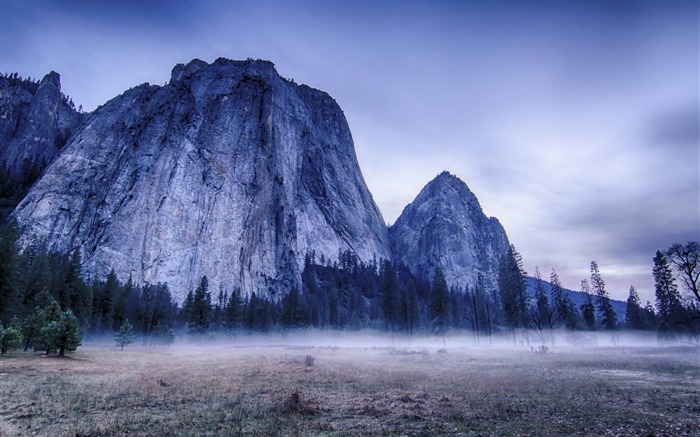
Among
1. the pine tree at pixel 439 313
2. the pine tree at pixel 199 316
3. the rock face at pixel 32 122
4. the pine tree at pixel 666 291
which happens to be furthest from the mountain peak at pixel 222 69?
the pine tree at pixel 666 291

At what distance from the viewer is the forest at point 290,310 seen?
3472cm

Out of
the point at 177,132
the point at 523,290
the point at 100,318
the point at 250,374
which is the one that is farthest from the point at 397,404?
the point at 177,132

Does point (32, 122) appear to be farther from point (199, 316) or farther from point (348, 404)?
point (348, 404)

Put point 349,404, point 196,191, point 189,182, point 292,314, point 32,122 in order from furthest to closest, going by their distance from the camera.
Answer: point 32,122 → point 189,182 → point 196,191 → point 292,314 → point 349,404

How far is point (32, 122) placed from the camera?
572 feet

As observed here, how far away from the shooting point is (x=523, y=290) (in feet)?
217

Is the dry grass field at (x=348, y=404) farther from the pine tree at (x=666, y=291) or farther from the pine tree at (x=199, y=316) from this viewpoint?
the pine tree at (x=199, y=316)

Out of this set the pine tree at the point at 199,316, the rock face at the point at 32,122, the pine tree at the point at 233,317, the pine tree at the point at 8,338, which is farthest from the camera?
the rock face at the point at 32,122

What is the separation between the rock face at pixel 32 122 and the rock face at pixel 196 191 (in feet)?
143


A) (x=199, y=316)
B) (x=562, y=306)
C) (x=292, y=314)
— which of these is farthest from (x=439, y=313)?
(x=199, y=316)

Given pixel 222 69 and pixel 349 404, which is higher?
pixel 222 69

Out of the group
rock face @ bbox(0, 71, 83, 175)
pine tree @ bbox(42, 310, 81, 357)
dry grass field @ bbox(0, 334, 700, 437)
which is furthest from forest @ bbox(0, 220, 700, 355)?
rock face @ bbox(0, 71, 83, 175)

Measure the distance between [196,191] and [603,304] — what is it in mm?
127079

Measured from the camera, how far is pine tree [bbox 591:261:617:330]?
72188mm
